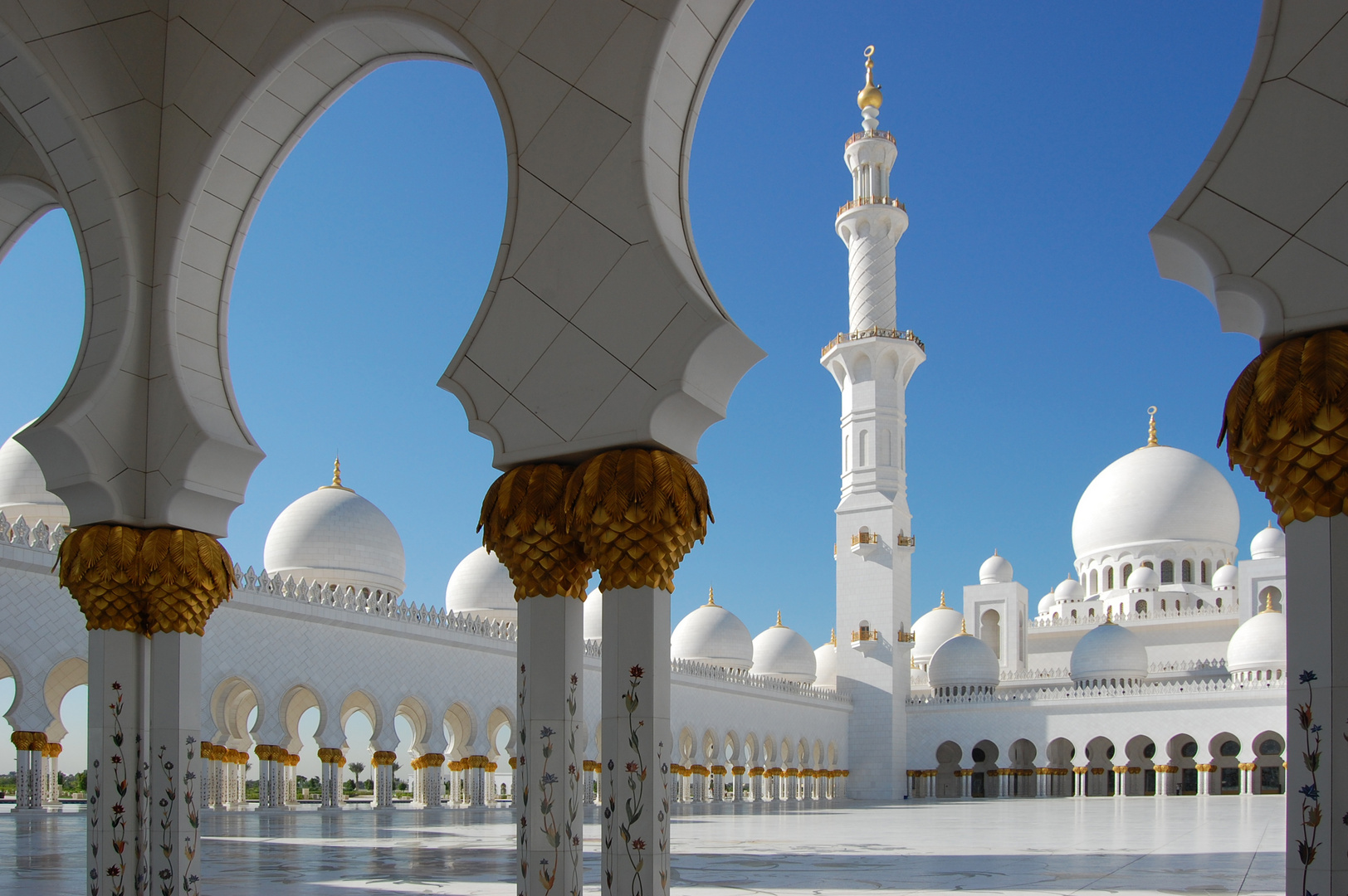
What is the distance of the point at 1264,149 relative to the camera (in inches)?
108

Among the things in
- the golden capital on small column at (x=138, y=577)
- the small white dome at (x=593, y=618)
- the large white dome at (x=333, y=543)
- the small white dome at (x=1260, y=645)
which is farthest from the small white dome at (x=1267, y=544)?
the golden capital on small column at (x=138, y=577)

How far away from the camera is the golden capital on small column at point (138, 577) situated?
449 centimetres

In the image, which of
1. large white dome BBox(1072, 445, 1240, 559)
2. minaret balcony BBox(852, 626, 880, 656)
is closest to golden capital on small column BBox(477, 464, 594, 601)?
minaret balcony BBox(852, 626, 880, 656)

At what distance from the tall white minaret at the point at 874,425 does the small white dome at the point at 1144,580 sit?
623 centimetres

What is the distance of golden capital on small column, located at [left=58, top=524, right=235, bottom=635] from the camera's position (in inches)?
177

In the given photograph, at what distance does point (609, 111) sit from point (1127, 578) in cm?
2761

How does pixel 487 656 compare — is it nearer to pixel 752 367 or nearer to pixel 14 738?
pixel 14 738

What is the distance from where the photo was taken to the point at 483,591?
21797 mm

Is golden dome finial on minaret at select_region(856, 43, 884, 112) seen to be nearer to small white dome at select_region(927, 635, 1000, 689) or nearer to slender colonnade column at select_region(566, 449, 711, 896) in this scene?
small white dome at select_region(927, 635, 1000, 689)

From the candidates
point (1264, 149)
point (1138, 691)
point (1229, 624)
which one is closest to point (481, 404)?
point (1264, 149)

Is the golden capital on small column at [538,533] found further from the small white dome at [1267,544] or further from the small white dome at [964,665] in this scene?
the small white dome at [1267,544]

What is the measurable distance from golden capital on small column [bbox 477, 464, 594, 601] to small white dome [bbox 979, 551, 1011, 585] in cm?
3047

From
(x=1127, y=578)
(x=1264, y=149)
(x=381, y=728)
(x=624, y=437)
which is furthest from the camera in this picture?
(x=1127, y=578)

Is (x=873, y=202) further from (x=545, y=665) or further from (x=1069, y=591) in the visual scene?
(x=545, y=665)
